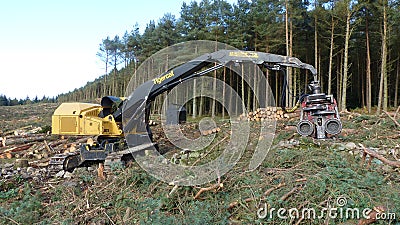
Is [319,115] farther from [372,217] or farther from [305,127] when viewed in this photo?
[372,217]

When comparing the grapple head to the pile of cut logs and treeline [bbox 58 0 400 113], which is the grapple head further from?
treeline [bbox 58 0 400 113]

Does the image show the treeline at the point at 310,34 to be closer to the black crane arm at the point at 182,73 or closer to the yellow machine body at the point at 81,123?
the black crane arm at the point at 182,73

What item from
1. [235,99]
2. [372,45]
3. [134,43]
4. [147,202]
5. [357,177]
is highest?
[134,43]

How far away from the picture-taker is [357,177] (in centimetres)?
450

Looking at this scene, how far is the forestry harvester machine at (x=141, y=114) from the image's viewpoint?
723 cm

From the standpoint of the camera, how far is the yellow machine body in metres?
7.61

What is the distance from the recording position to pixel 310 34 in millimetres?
23203

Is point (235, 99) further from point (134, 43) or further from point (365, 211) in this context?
point (365, 211)

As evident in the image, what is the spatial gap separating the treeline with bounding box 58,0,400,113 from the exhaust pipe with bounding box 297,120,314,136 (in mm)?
10869

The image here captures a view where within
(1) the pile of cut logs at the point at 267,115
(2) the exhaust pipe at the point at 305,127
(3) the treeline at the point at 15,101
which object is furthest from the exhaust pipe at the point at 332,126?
(3) the treeline at the point at 15,101

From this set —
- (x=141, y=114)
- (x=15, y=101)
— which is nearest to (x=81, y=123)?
(x=141, y=114)

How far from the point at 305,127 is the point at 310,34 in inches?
701

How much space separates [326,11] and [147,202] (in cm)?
1839

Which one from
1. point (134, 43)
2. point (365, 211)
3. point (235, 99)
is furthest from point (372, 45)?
point (365, 211)
